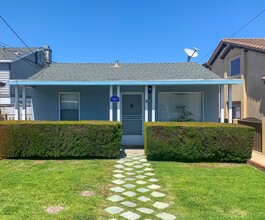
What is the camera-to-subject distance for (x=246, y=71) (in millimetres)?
14922

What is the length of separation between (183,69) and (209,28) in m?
7.31

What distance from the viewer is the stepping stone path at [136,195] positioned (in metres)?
4.41

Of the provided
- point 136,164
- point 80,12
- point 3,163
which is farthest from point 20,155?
point 80,12

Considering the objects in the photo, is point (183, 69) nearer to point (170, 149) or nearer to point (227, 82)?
point (227, 82)

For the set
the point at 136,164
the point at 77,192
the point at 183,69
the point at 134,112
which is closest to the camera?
the point at 77,192

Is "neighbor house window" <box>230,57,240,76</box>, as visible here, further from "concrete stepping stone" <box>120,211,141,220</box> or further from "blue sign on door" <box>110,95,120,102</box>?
"concrete stepping stone" <box>120,211,141,220</box>

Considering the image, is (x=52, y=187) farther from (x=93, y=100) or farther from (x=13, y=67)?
(x=13, y=67)

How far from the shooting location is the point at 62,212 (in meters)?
4.43

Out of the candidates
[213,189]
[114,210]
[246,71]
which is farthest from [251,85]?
[114,210]

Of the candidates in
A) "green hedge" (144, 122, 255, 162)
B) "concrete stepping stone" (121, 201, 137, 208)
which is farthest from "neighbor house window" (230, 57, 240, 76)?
"concrete stepping stone" (121, 201, 137, 208)

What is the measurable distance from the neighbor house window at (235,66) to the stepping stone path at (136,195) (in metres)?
10.9

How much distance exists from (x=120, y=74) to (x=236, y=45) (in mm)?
7432

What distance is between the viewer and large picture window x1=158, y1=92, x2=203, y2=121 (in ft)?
39.5

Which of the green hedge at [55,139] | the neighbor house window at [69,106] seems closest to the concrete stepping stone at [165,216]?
the green hedge at [55,139]
